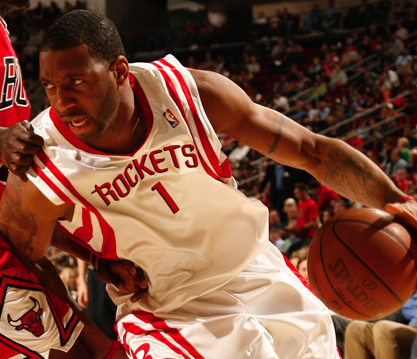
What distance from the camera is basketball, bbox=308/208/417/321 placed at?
175cm

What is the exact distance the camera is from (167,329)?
1.82 m

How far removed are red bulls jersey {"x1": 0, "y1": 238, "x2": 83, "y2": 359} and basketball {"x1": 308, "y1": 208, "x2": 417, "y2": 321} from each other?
1.03 meters

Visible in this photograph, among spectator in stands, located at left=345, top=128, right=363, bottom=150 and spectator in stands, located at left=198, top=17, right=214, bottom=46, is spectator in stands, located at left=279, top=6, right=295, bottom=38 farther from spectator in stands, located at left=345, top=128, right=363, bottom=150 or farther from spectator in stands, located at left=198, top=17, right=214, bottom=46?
spectator in stands, located at left=345, top=128, right=363, bottom=150

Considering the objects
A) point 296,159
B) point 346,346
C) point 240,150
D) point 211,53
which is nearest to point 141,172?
point 296,159

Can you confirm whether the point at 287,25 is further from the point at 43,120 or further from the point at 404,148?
the point at 43,120

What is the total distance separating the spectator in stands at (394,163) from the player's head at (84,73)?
20.0 ft

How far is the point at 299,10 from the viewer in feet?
57.3

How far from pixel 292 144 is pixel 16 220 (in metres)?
1.05

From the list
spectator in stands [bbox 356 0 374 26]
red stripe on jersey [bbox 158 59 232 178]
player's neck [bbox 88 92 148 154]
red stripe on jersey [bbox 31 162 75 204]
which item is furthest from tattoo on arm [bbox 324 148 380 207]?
spectator in stands [bbox 356 0 374 26]

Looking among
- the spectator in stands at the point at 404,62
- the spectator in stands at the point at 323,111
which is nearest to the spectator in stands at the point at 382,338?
the spectator in stands at the point at 323,111

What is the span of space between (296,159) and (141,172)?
0.63m

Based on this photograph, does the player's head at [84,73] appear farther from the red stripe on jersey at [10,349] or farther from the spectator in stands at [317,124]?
the spectator in stands at [317,124]

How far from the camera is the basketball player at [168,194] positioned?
5.52ft

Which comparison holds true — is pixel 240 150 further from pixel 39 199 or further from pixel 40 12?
pixel 40 12
